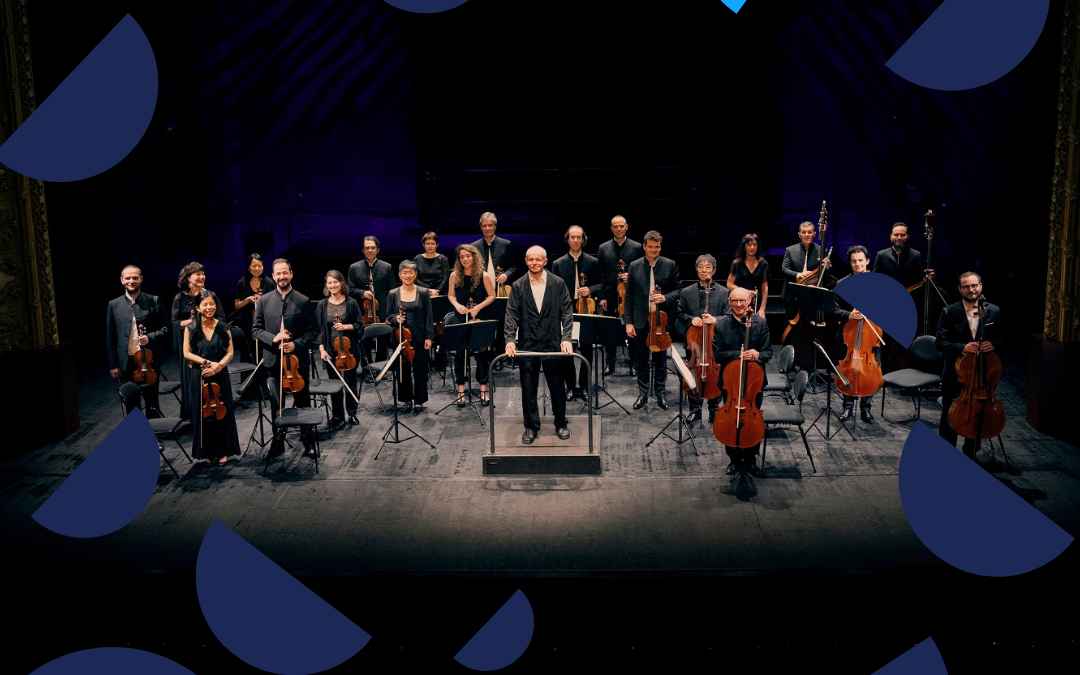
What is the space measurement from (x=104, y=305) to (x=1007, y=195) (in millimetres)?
11617

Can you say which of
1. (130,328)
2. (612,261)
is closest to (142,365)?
(130,328)

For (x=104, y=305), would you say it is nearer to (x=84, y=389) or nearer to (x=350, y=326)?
(x=84, y=389)

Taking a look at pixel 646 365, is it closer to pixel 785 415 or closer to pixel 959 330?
pixel 785 415

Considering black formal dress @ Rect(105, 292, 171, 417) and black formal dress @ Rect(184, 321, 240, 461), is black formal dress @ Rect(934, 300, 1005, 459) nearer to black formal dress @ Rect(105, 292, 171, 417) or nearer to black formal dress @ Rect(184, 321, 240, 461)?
black formal dress @ Rect(184, 321, 240, 461)

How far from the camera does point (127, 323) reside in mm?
7266

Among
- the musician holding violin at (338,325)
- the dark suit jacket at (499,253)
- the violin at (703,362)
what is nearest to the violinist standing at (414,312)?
the musician holding violin at (338,325)

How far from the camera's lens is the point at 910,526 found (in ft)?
19.1

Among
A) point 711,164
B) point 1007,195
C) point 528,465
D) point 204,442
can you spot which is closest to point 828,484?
point 528,465

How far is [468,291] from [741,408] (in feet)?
10.4

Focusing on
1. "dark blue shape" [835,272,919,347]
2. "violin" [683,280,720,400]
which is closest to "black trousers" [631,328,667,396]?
"violin" [683,280,720,400]

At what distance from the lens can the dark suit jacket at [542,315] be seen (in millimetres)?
6957

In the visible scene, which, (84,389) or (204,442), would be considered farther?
(84,389)

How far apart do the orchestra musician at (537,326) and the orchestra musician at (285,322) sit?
5.60 feet

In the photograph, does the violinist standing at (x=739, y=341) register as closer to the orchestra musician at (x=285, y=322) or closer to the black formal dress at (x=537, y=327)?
the black formal dress at (x=537, y=327)
